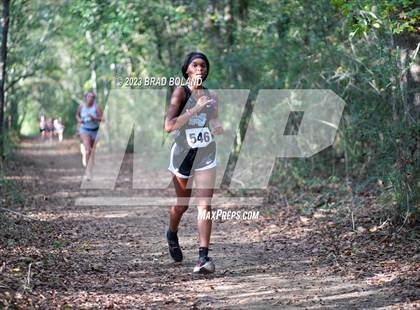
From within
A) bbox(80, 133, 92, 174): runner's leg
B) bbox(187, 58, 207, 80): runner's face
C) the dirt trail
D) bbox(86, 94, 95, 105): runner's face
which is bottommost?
bbox(80, 133, 92, 174): runner's leg

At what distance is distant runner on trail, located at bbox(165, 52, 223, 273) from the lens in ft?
21.2

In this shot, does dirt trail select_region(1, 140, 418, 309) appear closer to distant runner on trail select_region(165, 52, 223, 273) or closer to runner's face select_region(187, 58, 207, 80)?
distant runner on trail select_region(165, 52, 223, 273)

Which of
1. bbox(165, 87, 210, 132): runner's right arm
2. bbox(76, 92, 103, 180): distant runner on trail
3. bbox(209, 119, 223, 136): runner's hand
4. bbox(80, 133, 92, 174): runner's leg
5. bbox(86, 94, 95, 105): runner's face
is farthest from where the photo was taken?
bbox(80, 133, 92, 174): runner's leg

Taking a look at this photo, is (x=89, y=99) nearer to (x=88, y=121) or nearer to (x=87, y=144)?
(x=88, y=121)

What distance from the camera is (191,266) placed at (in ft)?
22.5

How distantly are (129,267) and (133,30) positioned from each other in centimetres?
1036

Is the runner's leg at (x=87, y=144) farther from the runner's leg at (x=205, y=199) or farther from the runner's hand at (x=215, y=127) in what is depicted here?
the runner's leg at (x=205, y=199)

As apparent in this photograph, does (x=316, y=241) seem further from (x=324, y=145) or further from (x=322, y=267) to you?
(x=324, y=145)

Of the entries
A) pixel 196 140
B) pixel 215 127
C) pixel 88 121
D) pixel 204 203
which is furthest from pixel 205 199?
pixel 88 121

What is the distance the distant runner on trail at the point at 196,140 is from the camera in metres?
6.47

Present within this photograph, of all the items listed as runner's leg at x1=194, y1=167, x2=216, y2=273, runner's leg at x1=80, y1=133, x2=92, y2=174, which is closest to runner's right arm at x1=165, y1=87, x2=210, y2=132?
runner's leg at x1=194, y1=167, x2=216, y2=273

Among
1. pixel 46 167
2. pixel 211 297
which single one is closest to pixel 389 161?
pixel 211 297

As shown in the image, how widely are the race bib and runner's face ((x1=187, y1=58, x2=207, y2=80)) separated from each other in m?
0.55

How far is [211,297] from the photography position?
5.66m
